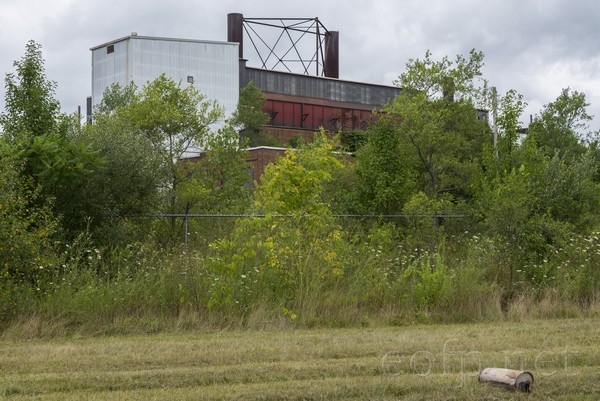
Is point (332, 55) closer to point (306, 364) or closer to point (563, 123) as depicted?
point (563, 123)

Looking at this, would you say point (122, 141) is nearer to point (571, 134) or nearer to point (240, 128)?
point (571, 134)

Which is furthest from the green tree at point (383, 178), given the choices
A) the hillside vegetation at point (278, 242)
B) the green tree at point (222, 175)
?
the green tree at point (222, 175)

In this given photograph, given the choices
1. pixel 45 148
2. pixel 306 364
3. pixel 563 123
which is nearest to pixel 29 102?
pixel 45 148

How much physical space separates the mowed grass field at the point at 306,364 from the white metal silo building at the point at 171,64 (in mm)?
51955

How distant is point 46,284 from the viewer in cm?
1420

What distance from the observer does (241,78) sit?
235 feet

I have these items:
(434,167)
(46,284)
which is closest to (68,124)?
(46,284)

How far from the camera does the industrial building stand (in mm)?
64312

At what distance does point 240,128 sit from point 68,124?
154ft

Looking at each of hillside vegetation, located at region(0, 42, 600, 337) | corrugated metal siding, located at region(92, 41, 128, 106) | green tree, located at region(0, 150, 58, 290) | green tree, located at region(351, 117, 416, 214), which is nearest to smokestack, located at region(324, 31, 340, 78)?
corrugated metal siding, located at region(92, 41, 128, 106)

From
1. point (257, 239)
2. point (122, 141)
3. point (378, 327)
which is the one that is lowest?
point (378, 327)

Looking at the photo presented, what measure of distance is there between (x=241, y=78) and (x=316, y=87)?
10220mm

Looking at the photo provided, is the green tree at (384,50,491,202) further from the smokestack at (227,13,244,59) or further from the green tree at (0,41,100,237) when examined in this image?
the smokestack at (227,13,244,59)

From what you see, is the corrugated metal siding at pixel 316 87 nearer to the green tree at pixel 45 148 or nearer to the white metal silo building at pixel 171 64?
the white metal silo building at pixel 171 64
